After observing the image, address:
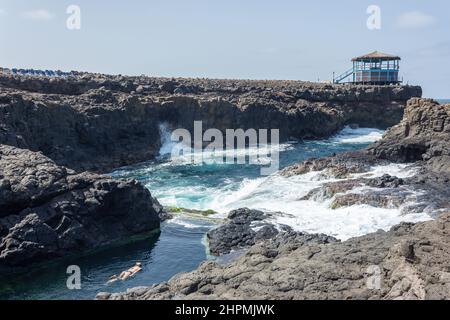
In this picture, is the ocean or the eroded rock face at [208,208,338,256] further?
the eroded rock face at [208,208,338,256]

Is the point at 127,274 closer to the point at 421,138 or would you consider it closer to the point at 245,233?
the point at 245,233

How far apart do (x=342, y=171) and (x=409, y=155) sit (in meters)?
6.97

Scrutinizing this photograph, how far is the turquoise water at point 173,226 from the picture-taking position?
22.4 m

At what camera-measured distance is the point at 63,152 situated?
47406mm

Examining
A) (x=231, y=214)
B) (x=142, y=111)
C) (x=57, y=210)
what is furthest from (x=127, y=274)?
(x=142, y=111)

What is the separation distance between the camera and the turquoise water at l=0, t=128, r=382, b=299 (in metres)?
22.4

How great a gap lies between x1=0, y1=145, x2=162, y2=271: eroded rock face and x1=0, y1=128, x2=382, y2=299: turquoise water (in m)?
1.06

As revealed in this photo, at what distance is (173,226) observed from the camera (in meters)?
30.9

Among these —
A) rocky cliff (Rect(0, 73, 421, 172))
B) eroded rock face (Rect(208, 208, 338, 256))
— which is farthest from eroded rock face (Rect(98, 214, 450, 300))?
rocky cliff (Rect(0, 73, 421, 172))

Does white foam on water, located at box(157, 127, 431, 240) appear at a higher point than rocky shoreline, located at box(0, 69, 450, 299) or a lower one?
lower

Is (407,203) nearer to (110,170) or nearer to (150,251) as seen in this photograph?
(150,251)

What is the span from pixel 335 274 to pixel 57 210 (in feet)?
56.9

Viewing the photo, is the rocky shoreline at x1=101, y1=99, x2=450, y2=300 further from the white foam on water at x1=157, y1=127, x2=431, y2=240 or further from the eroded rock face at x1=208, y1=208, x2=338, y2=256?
the white foam on water at x1=157, y1=127, x2=431, y2=240
